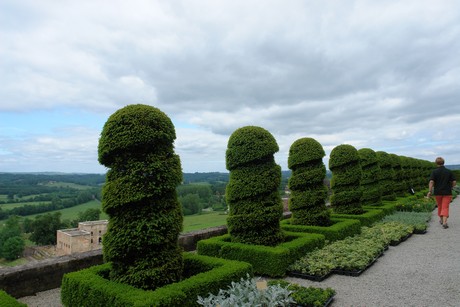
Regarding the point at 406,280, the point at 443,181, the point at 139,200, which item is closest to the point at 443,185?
the point at 443,181

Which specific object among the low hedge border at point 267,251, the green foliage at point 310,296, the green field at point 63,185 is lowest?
the green foliage at point 310,296

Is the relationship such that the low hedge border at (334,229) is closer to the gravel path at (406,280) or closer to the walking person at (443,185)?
the gravel path at (406,280)

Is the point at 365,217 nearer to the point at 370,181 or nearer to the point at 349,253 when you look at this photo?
the point at 349,253

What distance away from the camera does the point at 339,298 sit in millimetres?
5312

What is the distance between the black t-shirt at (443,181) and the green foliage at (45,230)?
25570 mm

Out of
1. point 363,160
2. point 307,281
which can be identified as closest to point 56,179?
point 363,160

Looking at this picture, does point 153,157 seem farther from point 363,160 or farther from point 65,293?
point 363,160

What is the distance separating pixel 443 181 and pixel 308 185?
5568mm

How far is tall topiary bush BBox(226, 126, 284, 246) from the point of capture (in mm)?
7680

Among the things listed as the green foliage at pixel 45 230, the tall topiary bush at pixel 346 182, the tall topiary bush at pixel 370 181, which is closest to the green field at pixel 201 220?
the green foliage at pixel 45 230

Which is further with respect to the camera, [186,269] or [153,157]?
[186,269]

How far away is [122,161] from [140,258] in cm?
167

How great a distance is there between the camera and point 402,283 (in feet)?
19.4

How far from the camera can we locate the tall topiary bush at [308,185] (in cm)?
1003
